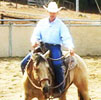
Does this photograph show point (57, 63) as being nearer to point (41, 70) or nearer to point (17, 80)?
point (41, 70)

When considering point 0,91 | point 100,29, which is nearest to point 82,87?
point 0,91

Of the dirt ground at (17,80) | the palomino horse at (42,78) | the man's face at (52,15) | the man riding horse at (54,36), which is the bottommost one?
the dirt ground at (17,80)

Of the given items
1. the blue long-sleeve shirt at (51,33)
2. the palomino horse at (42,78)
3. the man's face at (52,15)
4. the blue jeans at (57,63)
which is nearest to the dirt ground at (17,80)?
the palomino horse at (42,78)

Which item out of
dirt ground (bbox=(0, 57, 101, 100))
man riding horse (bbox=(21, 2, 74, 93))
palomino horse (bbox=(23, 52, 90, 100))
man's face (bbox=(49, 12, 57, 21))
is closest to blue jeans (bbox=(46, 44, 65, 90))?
man riding horse (bbox=(21, 2, 74, 93))

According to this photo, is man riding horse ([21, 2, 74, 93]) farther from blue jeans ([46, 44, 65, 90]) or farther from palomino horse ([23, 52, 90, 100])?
palomino horse ([23, 52, 90, 100])

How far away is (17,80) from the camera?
29.6 feet

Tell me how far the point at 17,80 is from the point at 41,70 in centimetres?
446

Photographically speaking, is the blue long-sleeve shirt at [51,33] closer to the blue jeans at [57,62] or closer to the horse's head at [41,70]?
the blue jeans at [57,62]

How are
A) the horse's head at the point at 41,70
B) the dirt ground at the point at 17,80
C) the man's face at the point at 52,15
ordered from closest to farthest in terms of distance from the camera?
the horse's head at the point at 41,70
the man's face at the point at 52,15
the dirt ground at the point at 17,80

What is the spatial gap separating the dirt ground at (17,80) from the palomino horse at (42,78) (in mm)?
1516

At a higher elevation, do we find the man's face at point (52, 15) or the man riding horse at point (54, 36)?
the man's face at point (52, 15)

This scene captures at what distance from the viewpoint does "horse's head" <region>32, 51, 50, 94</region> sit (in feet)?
15.2

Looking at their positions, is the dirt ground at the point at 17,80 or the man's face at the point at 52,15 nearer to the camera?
the man's face at the point at 52,15

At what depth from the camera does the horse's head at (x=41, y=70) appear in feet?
15.2
